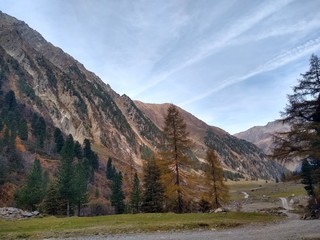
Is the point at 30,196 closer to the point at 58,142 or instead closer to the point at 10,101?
the point at 58,142

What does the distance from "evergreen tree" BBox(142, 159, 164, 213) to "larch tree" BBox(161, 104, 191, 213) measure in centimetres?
1221

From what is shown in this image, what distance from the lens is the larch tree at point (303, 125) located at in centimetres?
2297

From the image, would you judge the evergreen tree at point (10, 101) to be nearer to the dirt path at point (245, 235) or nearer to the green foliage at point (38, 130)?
the green foliage at point (38, 130)

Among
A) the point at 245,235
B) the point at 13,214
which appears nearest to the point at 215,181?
the point at 13,214

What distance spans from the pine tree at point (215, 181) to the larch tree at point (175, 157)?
11.2 metres

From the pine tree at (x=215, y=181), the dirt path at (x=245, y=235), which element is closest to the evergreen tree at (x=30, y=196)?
the pine tree at (x=215, y=181)

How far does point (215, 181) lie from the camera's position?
54781 mm

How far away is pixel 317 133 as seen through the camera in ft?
75.5

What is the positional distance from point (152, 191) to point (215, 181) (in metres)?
11.0

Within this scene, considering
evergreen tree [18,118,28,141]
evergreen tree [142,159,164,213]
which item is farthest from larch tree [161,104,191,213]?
evergreen tree [18,118,28,141]

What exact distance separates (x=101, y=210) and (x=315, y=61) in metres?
71.9

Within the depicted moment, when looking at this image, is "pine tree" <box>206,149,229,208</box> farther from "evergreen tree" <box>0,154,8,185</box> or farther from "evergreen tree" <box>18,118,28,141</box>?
"evergreen tree" <box>18,118,28,141</box>

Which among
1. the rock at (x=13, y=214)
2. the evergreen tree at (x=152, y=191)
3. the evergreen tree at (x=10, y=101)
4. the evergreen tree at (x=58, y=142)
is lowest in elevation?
the rock at (x=13, y=214)

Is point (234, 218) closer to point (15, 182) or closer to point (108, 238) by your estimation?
point (108, 238)
